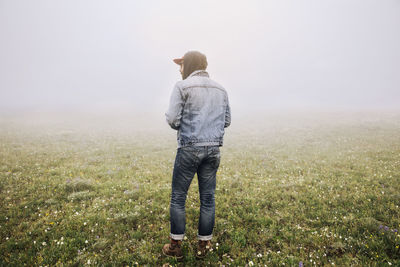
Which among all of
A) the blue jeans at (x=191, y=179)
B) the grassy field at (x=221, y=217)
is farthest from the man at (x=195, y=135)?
the grassy field at (x=221, y=217)

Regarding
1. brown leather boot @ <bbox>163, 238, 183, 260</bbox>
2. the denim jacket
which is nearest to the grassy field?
brown leather boot @ <bbox>163, 238, 183, 260</bbox>

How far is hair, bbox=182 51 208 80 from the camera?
419 cm

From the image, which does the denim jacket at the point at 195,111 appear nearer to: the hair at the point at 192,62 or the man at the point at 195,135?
the man at the point at 195,135

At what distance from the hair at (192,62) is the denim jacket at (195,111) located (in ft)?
0.76

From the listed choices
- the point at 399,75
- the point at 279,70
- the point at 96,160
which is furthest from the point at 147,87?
the point at 399,75

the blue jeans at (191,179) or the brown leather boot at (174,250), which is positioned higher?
the blue jeans at (191,179)

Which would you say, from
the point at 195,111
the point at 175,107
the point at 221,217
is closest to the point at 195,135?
the point at 195,111

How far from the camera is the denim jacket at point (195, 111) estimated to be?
3.85 m

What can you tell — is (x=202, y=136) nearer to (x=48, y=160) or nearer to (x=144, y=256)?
(x=144, y=256)

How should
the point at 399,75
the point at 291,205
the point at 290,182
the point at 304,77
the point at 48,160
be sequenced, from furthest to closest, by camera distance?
the point at 304,77 < the point at 399,75 < the point at 48,160 < the point at 290,182 < the point at 291,205

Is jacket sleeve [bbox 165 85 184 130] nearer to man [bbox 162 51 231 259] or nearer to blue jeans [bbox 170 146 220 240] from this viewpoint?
man [bbox 162 51 231 259]

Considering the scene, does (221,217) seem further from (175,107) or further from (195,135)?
(175,107)

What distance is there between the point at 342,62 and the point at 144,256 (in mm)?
216412

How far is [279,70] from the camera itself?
173250 mm
